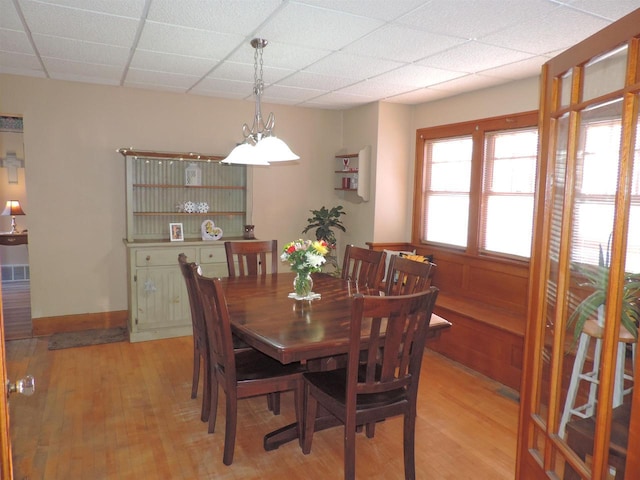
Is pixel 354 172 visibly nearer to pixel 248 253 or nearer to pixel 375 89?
pixel 375 89

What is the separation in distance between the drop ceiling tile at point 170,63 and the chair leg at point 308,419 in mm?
2630

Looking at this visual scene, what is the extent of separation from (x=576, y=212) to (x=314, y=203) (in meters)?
4.52

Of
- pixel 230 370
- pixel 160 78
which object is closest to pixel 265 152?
pixel 230 370

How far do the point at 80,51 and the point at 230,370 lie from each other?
8.72 ft

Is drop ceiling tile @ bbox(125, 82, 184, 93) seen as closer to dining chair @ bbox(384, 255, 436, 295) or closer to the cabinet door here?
the cabinet door

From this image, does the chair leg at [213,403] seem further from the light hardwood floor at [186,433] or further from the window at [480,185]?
the window at [480,185]

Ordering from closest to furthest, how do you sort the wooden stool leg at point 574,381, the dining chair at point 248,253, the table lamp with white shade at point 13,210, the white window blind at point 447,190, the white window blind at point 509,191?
the wooden stool leg at point 574,381 < the dining chair at point 248,253 < the white window blind at point 509,191 < the white window blind at point 447,190 < the table lamp with white shade at point 13,210

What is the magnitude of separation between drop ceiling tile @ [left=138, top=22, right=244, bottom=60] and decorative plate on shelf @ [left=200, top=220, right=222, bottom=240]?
6.51 ft

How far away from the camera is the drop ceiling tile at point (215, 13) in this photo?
8.36 ft

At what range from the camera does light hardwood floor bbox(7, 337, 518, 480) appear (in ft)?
8.38

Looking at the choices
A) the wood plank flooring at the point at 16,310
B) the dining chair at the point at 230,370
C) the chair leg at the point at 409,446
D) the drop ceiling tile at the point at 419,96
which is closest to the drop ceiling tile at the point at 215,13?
the dining chair at the point at 230,370

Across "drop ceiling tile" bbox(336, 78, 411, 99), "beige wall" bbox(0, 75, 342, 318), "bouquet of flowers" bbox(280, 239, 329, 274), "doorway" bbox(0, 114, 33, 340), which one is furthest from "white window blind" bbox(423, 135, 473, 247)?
"doorway" bbox(0, 114, 33, 340)

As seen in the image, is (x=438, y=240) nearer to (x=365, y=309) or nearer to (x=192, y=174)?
(x=192, y=174)

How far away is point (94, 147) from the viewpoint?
15.4ft
